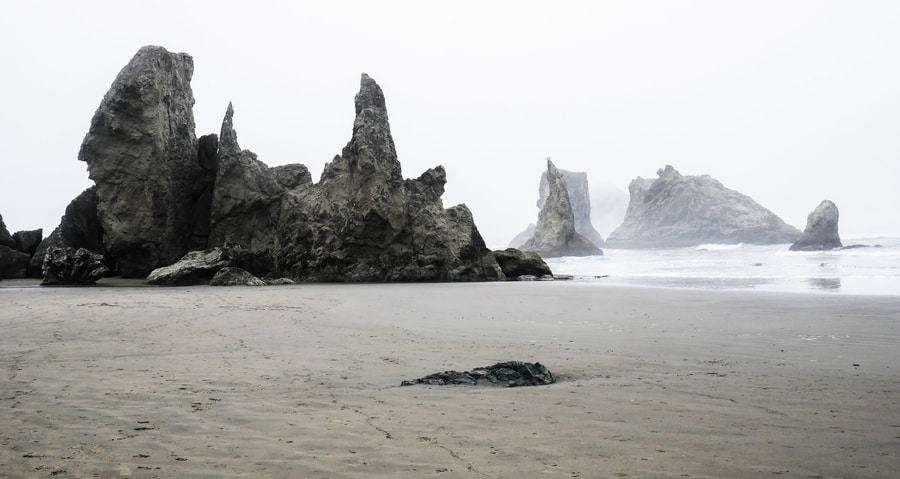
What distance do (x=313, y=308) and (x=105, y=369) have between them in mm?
5658

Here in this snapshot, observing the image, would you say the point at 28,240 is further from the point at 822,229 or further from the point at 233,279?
the point at 822,229

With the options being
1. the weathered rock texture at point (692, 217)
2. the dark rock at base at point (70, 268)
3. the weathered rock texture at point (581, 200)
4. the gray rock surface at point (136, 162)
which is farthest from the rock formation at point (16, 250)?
the weathered rock texture at point (581, 200)

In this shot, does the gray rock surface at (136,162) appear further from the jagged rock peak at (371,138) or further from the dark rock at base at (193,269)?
the jagged rock peak at (371,138)

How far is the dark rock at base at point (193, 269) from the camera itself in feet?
61.2

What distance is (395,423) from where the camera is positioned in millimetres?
3613

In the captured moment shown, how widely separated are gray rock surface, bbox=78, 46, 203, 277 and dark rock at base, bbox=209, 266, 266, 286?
452 centimetres

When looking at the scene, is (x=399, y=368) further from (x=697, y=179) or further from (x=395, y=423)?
(x=697, y=179)

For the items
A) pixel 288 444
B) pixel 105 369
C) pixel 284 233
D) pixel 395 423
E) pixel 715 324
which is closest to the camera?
pixel 288 444

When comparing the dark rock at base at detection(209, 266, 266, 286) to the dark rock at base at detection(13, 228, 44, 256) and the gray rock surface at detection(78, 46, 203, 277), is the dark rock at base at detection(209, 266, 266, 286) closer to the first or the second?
the gray rock surface at detection(78, 46, 203, 277)

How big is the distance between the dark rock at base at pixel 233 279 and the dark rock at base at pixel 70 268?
385 cm

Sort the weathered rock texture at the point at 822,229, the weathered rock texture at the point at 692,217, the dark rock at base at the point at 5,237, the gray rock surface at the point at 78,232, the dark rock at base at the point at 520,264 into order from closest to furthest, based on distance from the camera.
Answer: the gray rock surface at the point at 78,232 → the dark rock at base at the point at 5,237 → the dark rock at base at the point at 520,264 → the weathered rock texture at the point at 822,229 → the weathered rock texture at the point at 692,217

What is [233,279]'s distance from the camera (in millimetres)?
18906

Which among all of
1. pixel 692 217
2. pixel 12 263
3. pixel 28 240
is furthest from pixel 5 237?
pixel 692 217

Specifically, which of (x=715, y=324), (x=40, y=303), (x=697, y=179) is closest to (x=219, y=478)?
(x=715, y=324)
